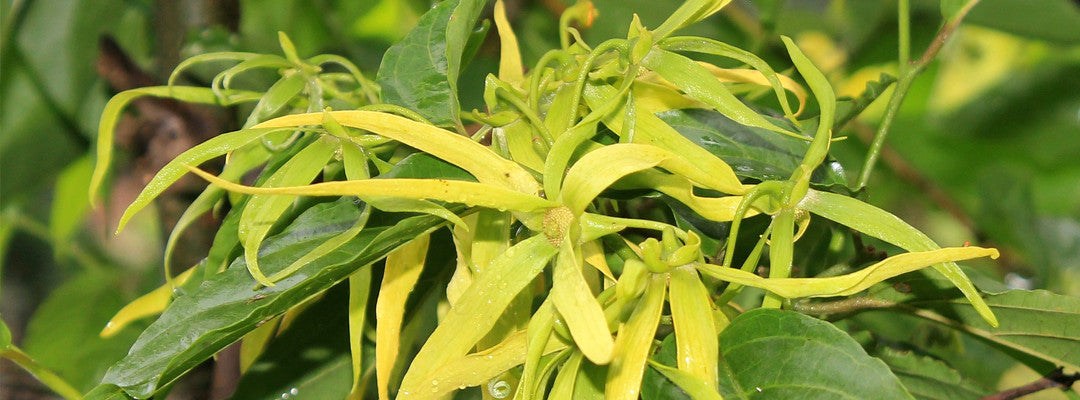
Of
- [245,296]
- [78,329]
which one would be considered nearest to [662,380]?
[245,296]

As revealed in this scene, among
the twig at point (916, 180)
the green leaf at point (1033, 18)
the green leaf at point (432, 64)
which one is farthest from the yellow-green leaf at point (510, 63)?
the twig at point (916, 180)

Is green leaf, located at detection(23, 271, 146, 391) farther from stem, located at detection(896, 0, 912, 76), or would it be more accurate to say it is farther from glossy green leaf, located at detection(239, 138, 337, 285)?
stem, located at detection(896, 0, 912, 76)

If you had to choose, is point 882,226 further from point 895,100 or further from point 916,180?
point 916,180

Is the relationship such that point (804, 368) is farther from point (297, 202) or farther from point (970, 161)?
point (970, 161)

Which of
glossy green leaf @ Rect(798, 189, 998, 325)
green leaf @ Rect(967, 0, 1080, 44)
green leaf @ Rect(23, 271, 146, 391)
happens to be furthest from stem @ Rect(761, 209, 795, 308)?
green leaf @ Rect(23, 271, 146, 391)

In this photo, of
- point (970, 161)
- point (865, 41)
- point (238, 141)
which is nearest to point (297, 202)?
point (238, 141)

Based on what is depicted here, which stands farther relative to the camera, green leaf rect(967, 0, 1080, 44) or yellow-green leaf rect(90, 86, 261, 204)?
green leaf rect(967, 0, 1080, 44)

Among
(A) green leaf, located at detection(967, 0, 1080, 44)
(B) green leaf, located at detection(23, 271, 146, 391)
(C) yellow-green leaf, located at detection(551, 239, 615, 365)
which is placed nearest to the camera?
(C) yellow-green leaf, located at detection(551, 239, 615, 365)
